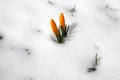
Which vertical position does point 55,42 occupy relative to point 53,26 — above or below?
below

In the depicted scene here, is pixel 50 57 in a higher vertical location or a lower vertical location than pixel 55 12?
lower

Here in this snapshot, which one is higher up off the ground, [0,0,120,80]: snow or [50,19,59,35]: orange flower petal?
[50,19,59,35]: orange flower petal

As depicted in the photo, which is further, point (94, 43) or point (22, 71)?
point (94, 43)

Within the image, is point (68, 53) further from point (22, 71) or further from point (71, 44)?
point (22, 71)

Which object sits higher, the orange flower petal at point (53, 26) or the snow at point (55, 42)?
the orange flower petal at point (53, 26)

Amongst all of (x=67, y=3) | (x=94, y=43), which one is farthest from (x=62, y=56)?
(x=67, y=3)

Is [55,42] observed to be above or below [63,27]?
below

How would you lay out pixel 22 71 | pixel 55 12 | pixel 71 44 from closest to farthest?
pixel 22 71 → pixel 71 44 → pixel 55 12

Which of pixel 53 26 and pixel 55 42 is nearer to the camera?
pixel 53 26
